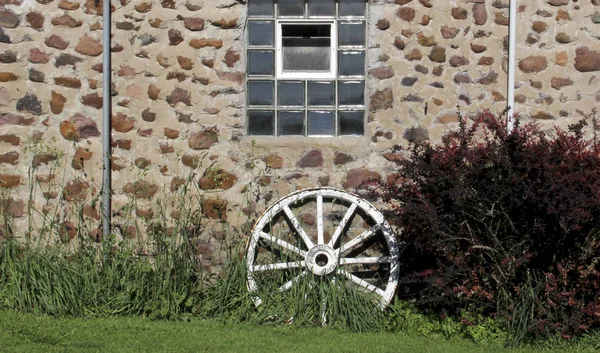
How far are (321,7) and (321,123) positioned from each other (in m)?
1.11

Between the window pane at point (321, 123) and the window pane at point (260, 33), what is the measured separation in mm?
807

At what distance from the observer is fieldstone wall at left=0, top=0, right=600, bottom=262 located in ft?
27.0

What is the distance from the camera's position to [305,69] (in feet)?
27.6

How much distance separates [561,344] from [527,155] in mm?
1544

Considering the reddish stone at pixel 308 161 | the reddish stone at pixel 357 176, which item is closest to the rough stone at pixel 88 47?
the reddish stone at pixel 308 161

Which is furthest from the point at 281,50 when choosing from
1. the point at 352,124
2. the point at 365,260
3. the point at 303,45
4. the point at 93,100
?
the point at 365,260

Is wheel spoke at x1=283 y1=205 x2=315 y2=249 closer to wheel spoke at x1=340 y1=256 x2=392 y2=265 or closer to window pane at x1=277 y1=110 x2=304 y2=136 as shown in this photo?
wheel spoke at x1=340 y1=256 x2=392 y2=265

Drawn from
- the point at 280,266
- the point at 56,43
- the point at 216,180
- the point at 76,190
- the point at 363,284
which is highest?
the point at 56,43

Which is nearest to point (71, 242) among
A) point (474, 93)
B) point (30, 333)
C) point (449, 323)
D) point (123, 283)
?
point (123, 283)

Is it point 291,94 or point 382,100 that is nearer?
point 382,100

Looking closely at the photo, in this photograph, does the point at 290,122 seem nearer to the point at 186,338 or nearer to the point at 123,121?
the point at 123,121

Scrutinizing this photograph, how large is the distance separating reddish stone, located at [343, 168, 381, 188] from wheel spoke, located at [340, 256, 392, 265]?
2.35 ft

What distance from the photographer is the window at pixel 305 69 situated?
329 inches

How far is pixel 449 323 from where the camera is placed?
743 cm
